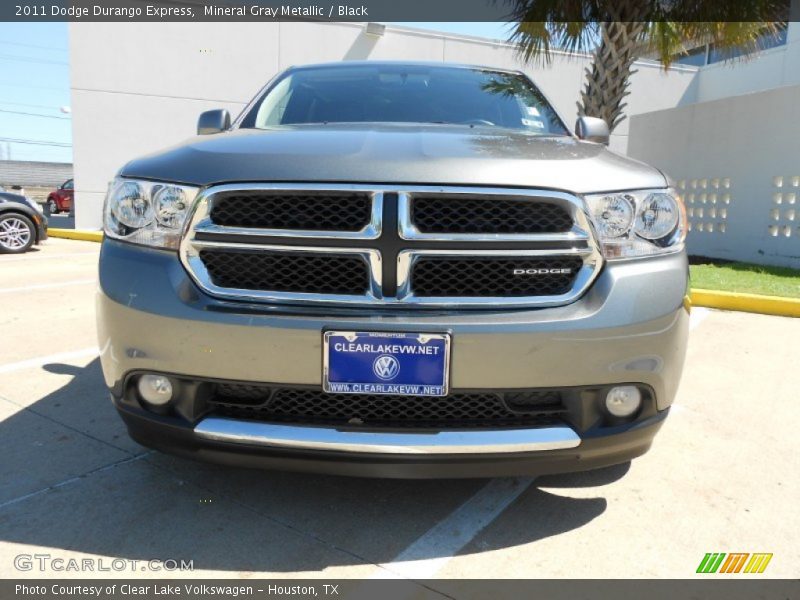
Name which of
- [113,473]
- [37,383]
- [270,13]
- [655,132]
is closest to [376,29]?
[270,13]

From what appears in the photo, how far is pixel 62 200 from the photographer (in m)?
23.2

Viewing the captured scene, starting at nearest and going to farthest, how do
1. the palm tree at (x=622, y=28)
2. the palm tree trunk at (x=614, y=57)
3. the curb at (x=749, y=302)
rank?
the curb at (x=749, y=302) → the palm tree at (x=622, y=28) → the palm tree trunk at (x=614, y=57)

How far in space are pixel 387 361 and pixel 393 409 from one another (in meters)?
0.19

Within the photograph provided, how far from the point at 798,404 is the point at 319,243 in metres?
2.96

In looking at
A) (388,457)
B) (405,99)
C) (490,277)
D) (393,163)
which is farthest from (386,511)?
(405,99)

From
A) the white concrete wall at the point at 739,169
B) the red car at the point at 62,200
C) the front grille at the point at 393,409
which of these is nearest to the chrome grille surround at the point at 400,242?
the front grille at the point at 393,409

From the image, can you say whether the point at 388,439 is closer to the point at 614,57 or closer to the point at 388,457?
the point at 388,457

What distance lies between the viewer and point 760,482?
241 cm

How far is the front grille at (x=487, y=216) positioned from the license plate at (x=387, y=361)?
0.34m

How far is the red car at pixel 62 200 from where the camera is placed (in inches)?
907

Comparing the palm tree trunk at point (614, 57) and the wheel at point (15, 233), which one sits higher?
the palm tree trunk at point (614, 57)

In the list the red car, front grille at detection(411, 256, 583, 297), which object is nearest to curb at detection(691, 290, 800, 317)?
front grille at detection(411, 256, 583, 297)

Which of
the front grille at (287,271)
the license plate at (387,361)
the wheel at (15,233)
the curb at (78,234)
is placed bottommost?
the curb at (78,234)

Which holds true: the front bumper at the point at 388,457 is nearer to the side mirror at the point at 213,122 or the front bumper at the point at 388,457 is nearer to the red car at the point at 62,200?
the side mirror at the point at 213,122
